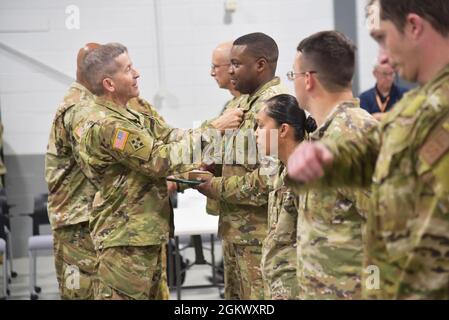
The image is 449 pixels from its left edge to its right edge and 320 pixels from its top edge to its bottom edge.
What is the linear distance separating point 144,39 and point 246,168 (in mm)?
3971

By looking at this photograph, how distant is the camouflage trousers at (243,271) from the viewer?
3.59 metres

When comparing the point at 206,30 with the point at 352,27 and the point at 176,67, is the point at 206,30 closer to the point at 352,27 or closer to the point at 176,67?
the point at 176,67

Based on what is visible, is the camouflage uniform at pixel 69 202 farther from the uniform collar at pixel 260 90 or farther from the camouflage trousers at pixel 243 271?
the uniform collar at pixel 260 90

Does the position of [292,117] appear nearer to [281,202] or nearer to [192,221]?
[281,202]

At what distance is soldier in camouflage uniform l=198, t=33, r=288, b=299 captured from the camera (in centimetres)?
361

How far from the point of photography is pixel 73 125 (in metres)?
4.15

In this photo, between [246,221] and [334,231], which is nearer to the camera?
[334,231]

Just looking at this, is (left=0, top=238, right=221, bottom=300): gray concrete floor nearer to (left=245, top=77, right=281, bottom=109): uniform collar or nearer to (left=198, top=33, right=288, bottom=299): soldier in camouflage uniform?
(left=198, top=33, right=288, bottom=299): soldier in camouflage uniform

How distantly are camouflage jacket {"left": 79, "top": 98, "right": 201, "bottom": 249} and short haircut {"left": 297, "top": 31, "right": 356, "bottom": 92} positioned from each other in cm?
98

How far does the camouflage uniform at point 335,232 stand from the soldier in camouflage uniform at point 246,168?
1.07 meters

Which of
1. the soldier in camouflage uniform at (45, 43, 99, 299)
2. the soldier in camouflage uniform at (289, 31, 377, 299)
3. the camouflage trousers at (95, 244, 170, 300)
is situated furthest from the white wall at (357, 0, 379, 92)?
the soldier in camouflage uniform at (289, 31, 377, 299)

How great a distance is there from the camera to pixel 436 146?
5.73 ft

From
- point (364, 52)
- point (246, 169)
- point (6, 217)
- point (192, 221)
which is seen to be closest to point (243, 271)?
point (246, 169)

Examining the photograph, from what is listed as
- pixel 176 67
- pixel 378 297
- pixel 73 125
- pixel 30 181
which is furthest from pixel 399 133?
pixel 30 181
